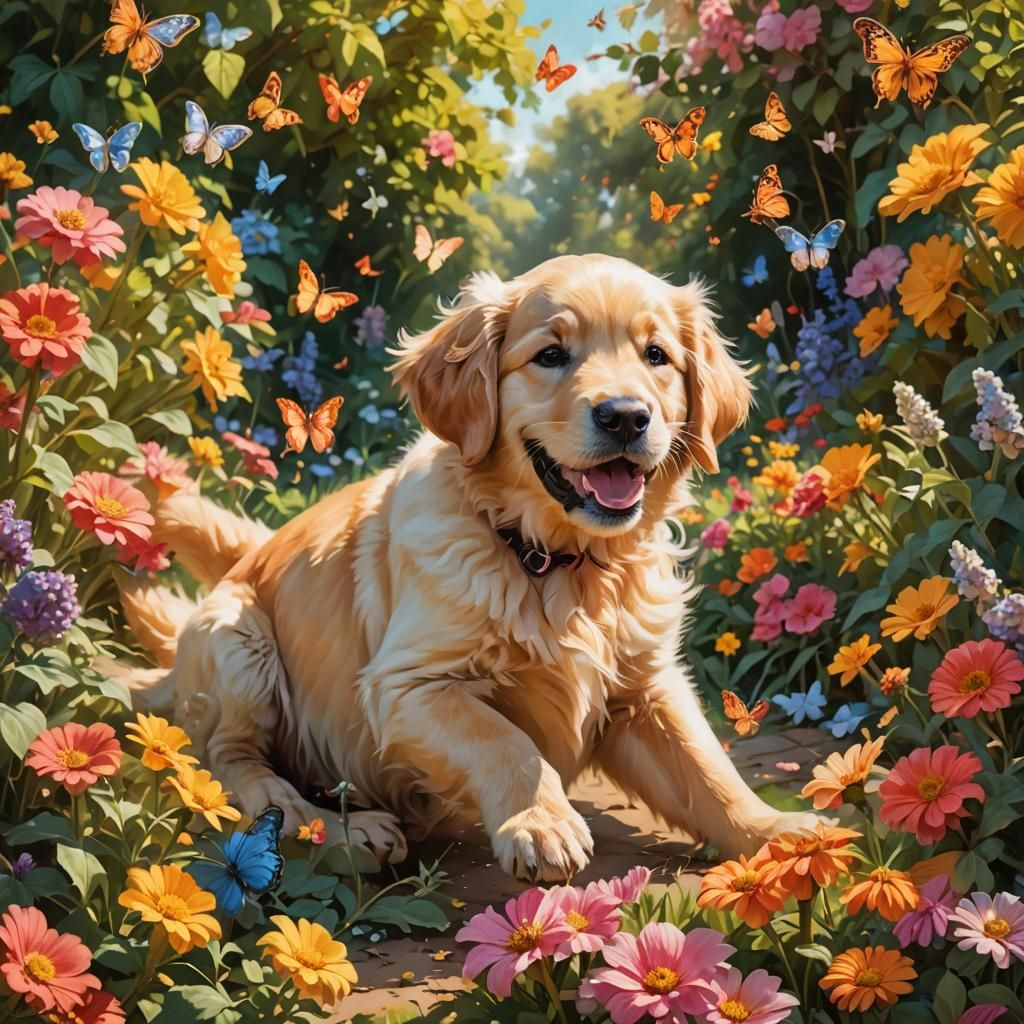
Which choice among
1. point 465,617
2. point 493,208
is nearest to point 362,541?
point 465,617

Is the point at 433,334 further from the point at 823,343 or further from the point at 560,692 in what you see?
the point at 823,343

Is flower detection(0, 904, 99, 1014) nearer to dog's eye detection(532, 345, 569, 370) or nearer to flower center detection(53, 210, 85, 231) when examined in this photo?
flower center detection(53, 210, 85, 231)

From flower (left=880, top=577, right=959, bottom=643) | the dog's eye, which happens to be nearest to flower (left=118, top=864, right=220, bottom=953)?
flower (left=880, top=577, right=959, bottom=643)

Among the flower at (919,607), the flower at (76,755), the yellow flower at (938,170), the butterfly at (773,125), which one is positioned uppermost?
the butterfly at (773,125)

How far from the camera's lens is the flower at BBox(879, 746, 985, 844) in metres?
2.55

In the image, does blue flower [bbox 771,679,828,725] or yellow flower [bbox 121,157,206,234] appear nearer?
yellow flower [bbox 121,157,206,234]

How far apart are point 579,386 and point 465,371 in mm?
394

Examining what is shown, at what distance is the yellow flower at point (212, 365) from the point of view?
3910 mm

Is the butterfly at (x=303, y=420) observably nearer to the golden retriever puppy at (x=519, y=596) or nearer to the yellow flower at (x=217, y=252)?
the golden retriever puppy at (x=519, y=596)

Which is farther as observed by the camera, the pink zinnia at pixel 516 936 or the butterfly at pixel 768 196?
the butterfly at pixel 768 196

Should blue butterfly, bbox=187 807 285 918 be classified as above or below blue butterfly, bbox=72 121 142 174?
below

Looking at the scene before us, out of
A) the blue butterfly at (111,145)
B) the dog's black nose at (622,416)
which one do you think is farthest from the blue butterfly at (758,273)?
the blue butterfly at (111,145)

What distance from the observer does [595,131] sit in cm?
1146

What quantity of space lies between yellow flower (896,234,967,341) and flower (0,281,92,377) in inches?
80.1
